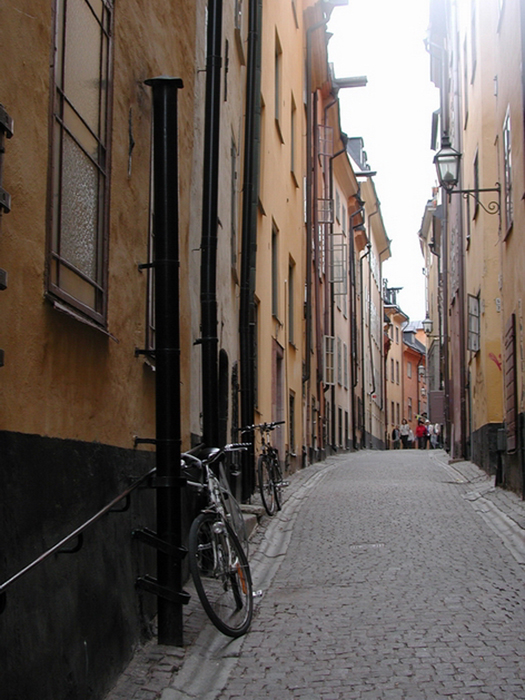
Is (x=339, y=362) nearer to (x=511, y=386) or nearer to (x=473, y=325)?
(x=473, y=325)

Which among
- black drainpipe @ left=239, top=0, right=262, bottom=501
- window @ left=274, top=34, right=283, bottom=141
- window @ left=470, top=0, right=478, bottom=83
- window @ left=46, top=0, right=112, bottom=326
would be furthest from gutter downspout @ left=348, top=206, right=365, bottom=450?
window @ left=46, top=0, right=112, bottom=326

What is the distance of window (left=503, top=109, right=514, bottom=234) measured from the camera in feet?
45.6

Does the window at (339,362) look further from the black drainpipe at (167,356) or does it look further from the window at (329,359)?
the black drainpipe at (167,356)

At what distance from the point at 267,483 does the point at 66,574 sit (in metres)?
7.77

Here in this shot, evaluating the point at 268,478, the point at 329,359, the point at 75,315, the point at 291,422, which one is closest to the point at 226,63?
the point at 268,478

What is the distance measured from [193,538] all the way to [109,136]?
8.04 feet

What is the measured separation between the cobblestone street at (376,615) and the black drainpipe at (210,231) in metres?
1.55

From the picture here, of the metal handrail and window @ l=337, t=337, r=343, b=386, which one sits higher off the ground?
window @ l=337, t=337, r=343, b=386

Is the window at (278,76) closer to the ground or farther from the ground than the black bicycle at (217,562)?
farther from the ground

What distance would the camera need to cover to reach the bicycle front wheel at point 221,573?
5582 millimetres

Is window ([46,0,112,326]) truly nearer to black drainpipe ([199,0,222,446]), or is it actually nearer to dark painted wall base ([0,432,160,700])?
dark painted wall base ([0,432,160,700])

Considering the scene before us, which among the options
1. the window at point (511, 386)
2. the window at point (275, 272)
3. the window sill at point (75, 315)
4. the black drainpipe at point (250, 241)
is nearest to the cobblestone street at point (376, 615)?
the window at point (511, 386)

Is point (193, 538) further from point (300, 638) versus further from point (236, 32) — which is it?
point (236, 32)

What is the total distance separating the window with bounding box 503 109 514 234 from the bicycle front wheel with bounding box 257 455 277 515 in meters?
5.02
